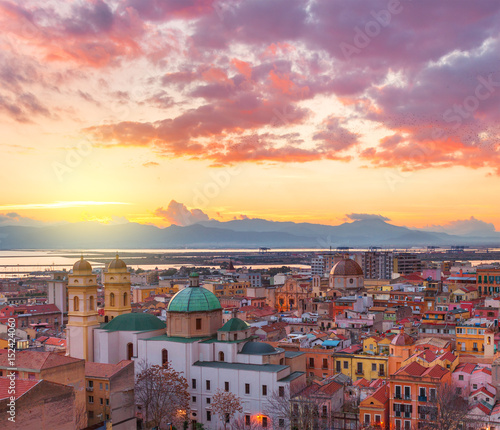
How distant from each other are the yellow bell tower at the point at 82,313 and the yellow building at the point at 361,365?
18.1 metres

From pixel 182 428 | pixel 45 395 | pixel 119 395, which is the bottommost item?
pixel 182 428

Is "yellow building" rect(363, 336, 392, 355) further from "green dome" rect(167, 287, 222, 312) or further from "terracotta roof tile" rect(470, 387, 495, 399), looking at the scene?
"green dome" rect(167, 287, 222, 312)

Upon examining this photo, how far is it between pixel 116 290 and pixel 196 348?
465 inches

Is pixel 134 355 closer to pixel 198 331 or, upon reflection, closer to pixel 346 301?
pixel 198 331

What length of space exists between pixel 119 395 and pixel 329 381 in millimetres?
13021

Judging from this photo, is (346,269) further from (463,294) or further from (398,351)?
(398,351)

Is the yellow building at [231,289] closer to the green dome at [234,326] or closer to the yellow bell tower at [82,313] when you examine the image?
the yellow bell tower at [82,313]

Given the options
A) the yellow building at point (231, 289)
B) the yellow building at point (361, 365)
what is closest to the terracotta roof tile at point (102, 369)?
the yellow building at point (361, 365)

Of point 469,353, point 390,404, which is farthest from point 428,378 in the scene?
point 469,353

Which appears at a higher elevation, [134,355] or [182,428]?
[134,355]

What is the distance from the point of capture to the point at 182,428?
128ft

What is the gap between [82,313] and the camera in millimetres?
45969

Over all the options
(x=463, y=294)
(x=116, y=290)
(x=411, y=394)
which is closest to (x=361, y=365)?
(x=411, y=394)

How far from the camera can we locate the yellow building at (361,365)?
143ft
